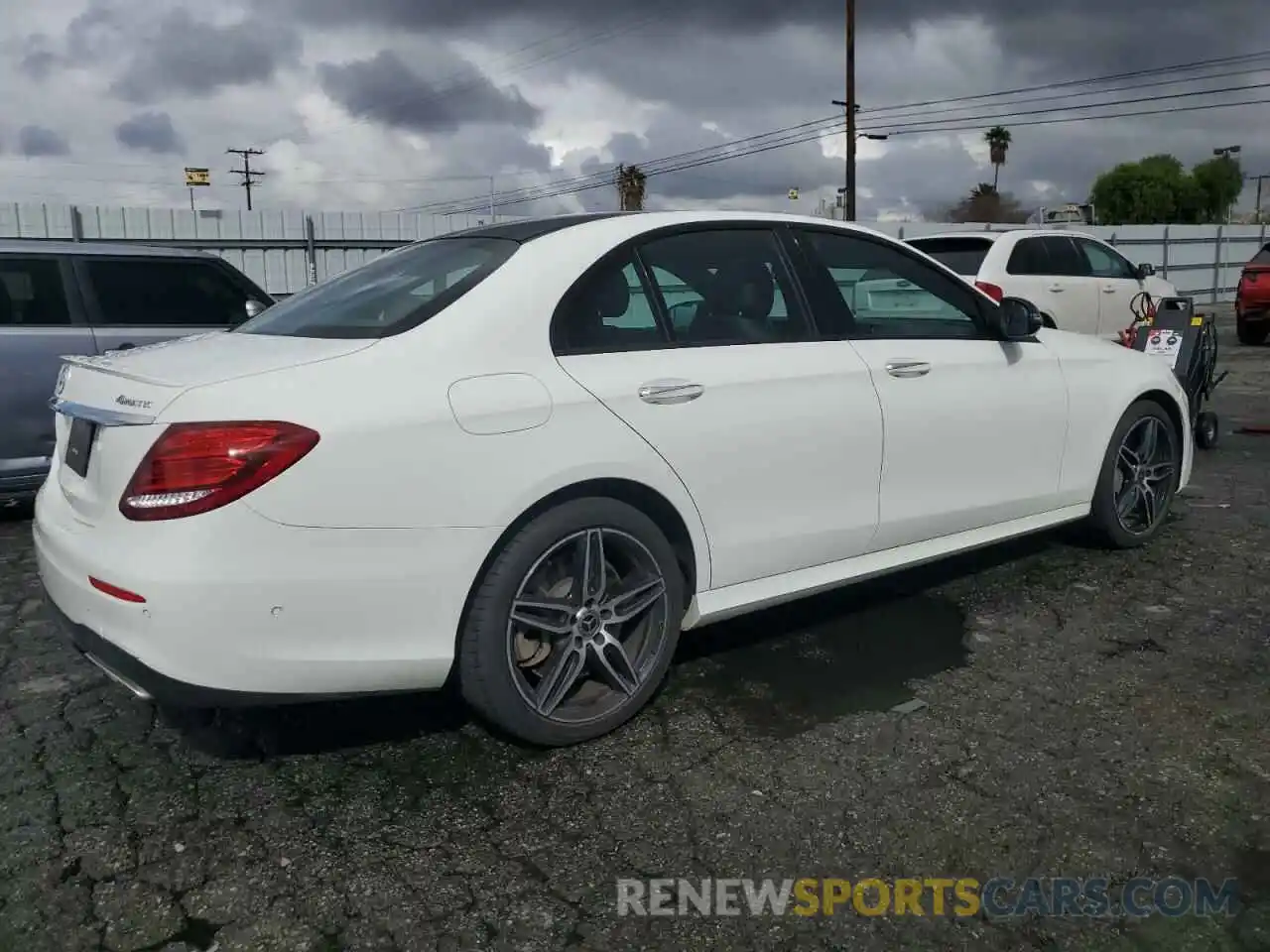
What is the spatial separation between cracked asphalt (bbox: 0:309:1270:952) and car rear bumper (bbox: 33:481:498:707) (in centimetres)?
39

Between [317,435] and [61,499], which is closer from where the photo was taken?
[317,435]

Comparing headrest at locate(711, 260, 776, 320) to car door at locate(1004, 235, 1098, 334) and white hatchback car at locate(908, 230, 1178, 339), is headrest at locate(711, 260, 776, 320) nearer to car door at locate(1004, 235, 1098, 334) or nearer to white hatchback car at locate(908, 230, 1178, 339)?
white hatchback car at locate(908, 230, 1178, 339)

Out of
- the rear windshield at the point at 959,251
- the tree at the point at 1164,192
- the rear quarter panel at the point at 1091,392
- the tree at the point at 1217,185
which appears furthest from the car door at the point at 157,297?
the tree at the point at 1217,185

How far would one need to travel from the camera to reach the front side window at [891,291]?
13.1 feet

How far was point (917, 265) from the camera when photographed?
4.29 metres

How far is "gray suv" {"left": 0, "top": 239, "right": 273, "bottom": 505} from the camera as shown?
5996 millimetres

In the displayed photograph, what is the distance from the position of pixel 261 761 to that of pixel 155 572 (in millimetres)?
818

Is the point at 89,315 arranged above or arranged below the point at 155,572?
above

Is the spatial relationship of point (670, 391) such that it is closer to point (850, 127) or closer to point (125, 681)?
point (125, 681)

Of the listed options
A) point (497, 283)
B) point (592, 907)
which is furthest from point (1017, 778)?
point (497, 283)

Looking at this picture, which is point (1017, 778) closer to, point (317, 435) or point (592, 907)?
point (592, 907)

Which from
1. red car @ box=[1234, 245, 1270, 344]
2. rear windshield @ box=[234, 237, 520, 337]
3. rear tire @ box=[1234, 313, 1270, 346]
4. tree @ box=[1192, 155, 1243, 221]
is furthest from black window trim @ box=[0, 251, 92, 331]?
tree @ box=[1192, 155, 1243, 221]

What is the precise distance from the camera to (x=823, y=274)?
3924 millimetres

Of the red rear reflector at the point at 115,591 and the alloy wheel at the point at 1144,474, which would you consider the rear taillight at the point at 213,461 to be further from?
the alloy wheel at the point at 1144,474
